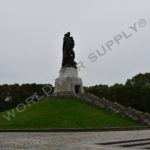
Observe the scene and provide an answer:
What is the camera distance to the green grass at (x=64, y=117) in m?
32.3

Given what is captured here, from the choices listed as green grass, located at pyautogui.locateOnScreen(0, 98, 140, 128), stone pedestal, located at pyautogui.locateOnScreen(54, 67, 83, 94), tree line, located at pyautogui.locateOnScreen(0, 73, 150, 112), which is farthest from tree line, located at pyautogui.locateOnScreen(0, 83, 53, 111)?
green grass, located at pyautogui.locateOnScreen(0, 98, 140, 128)

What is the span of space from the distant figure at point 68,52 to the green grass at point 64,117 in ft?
21.2

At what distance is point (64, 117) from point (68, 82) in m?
10.6

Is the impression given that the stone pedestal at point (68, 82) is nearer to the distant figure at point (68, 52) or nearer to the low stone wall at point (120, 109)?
the distant figure at point (68, 52)

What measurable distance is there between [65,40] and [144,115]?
14797 millimetres

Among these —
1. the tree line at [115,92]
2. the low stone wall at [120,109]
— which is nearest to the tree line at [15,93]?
the tree line at [115,92]

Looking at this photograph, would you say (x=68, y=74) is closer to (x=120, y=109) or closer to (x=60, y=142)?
(x=120, y=109)

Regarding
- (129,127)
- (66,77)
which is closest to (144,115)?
(129,127)

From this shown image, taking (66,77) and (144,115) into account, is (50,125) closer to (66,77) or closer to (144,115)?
(144,115)

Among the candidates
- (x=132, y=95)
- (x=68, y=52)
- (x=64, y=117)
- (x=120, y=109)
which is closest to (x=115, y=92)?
(x=132, y=95)

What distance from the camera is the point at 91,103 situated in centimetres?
4231

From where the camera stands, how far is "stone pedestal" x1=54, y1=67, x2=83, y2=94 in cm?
4462

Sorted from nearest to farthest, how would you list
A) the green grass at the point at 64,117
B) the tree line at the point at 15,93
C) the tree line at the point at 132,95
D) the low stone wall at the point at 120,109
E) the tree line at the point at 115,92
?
1. the green grass at the point at 64,117
2. the low stone wall at the point at 120,109
3. the tree line at the point at 132,95
4. the tree line at the point at 115,92
5. the tree line at the point at 15,93

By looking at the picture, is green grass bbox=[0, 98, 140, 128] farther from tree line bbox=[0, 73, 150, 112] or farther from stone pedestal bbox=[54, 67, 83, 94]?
tree line bbox=[0, 73, 150, 112]
